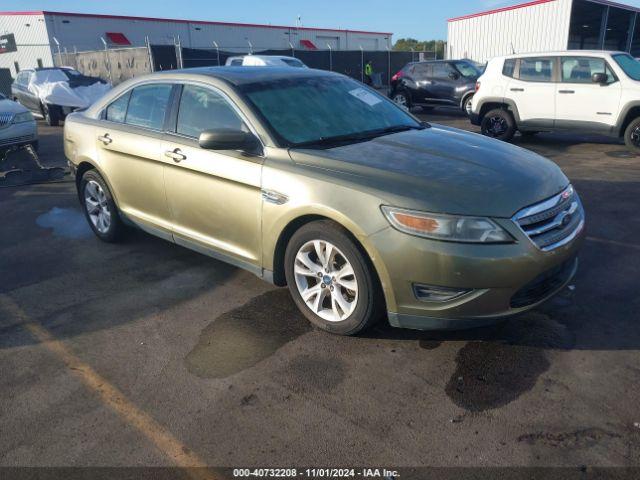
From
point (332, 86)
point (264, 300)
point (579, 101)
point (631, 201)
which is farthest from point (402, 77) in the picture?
point (264, 300)

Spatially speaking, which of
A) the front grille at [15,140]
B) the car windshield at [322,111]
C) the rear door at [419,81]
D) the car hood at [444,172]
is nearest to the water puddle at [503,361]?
the car hood at [444,172]

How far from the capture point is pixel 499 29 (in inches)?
1037

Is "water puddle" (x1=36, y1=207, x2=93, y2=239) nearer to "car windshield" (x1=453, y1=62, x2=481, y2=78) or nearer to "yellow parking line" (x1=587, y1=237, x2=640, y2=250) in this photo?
"yellow parking line" (x1=587, y1=237, x2=640, y2=250)

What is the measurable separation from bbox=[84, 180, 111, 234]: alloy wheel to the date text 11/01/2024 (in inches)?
139

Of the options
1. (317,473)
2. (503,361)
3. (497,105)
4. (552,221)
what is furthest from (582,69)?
(317,473)

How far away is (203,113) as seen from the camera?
4.06 meters

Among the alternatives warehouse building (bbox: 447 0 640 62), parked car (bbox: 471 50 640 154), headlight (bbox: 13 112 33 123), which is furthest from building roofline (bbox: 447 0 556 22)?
headlight (bbox: 13 112 33 123)

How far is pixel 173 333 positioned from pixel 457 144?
7.94 ft

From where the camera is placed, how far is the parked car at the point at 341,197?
9.46 feet

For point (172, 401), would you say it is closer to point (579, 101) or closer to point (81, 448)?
point (81, 448)

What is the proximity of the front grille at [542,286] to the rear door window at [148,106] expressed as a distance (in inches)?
122

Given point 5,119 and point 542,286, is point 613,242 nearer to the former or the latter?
point 542,286

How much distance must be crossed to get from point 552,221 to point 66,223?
5.39 meters

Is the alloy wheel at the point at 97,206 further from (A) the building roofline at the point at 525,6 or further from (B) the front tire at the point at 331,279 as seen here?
(A) the building roofline at the point at 525,6
